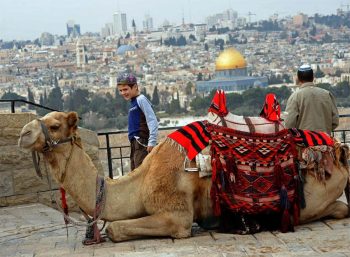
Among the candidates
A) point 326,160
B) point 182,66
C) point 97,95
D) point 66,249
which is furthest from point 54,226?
point 182,66

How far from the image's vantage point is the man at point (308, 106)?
6.88 meters

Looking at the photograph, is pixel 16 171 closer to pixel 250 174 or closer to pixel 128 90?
pixel 128 90

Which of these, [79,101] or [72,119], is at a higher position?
[72,119]

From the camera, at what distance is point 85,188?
6.11 m

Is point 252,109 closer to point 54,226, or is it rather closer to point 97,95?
point 97,95

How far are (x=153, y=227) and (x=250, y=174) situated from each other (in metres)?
0.75

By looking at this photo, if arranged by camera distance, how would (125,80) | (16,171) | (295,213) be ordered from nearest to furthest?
(295,213), (125,80), (16,171)

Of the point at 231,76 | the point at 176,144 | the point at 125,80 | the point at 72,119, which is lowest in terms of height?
the point at 231,76

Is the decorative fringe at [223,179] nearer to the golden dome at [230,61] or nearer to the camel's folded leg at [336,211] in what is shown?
the camel's folded leg at [336,211]

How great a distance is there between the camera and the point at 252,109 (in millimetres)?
87500

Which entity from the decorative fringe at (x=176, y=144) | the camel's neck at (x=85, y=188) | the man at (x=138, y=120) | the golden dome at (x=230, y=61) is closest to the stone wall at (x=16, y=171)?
the man at (x=138, y=120)

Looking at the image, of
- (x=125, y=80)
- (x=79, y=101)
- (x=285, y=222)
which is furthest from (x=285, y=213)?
(x=79, y=101)

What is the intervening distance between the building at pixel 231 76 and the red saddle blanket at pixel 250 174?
11786 centimetres

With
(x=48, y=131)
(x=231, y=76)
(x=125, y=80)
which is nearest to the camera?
(x=48, y=131)
